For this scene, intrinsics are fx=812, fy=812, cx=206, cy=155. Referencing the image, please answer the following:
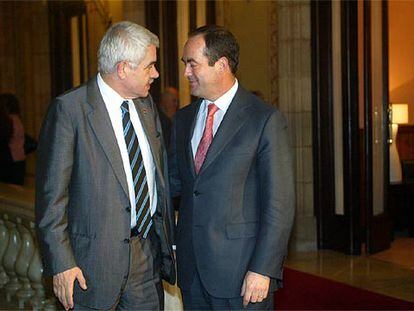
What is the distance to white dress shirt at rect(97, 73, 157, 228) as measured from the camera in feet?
10.1

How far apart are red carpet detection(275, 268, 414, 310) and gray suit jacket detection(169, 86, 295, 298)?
104 inches

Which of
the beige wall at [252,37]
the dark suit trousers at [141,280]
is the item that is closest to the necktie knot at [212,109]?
the dark suit trousers at [141,280]

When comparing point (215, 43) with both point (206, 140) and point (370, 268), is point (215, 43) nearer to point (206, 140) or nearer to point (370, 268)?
point (206, 140)

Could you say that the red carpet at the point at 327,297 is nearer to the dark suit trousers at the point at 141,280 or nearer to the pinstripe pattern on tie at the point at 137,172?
the dark suit trousers at the point at 141,280

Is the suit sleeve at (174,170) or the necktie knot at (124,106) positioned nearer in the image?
the necktie knot at (124,106)

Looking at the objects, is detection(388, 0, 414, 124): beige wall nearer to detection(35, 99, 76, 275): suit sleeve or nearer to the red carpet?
the red carpet

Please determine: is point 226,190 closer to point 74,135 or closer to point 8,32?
point 74,135

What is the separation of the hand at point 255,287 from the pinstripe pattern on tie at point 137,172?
465 millimetres

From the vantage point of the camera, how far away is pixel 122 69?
3.02m

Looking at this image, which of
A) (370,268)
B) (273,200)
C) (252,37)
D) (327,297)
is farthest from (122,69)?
(252,37)

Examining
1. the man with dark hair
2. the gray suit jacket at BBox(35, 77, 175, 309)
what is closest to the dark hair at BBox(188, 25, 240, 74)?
the man with dark hair

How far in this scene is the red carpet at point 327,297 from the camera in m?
5.66

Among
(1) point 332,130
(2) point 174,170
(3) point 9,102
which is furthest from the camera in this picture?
(3) point 9,102

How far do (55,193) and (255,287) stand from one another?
803mm
